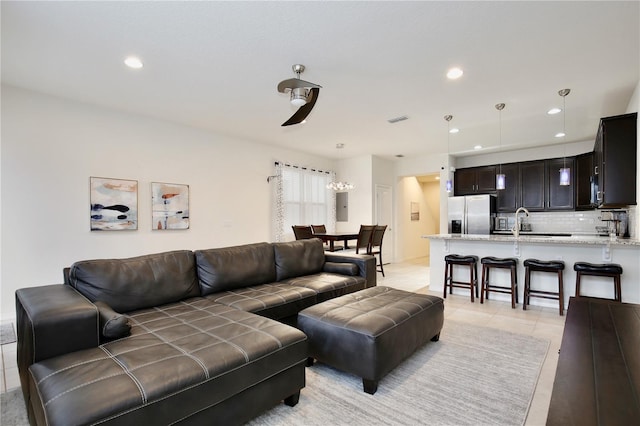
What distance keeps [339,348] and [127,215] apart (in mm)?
3787

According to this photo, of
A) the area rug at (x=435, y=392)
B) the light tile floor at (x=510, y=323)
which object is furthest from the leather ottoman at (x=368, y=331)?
the light tile floor at (x=510, y=323)

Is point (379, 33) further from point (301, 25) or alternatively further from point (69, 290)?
point (69, 290)

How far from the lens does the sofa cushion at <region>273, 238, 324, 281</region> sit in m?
3.70

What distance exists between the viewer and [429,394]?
2113 mm

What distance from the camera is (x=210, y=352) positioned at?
169 cm

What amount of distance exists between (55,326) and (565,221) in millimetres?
8240

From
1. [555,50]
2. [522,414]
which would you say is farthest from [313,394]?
[555,50]

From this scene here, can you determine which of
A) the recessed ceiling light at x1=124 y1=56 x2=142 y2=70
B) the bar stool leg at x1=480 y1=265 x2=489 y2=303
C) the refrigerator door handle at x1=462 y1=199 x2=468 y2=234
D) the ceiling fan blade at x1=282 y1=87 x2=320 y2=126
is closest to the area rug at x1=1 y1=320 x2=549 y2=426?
the bar stool leg at x1=480 y1=265 x2=489 y2=303

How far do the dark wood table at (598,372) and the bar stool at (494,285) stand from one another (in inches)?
96.7

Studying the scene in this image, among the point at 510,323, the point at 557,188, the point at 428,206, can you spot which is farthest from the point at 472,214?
the point at 510,323

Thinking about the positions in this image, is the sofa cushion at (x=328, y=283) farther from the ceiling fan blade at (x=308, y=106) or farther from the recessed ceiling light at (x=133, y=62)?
the recessed ceiling light at (x=133, y=62)

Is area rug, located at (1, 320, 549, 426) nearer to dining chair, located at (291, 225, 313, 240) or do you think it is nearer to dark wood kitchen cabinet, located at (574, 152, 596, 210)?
dining chair, located at (291, 225, 313, 240)

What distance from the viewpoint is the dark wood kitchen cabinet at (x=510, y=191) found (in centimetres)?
678

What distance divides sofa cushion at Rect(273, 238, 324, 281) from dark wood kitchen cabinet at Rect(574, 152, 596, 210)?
17.3 feet
